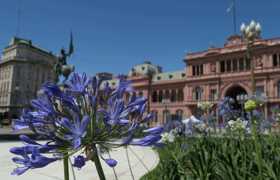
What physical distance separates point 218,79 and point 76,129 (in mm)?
43875

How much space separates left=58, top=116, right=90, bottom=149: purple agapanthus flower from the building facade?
108 feet

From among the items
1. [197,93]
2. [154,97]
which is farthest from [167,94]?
[197,93]

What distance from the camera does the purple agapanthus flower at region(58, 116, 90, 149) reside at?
109cm

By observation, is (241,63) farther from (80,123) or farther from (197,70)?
(80,123)

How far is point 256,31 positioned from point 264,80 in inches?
1446

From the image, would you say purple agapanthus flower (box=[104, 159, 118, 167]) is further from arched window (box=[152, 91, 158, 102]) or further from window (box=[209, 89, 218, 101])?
arched window (box=[152, 91, 158, 102])

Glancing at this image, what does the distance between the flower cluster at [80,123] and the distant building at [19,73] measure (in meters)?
72.9

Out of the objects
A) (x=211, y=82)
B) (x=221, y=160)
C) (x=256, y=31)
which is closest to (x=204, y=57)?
(x=211, y=82)

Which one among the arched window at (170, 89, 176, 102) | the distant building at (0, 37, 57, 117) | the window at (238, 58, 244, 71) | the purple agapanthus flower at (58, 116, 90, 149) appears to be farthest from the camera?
the distant building at (0, 37, 57, 117)

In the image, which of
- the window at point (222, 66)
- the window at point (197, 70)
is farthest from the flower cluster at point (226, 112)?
the window at point (197, 70)

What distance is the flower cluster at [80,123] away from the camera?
3.92 ft

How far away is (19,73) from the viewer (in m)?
72.9

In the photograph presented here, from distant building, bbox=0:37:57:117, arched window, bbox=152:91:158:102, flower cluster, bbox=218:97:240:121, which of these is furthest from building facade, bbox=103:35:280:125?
distant building, bbox=0:37:57:117

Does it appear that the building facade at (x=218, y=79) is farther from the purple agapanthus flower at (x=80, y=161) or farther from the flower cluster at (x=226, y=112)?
the purple agapanthus flower at (x=80, y=161)
